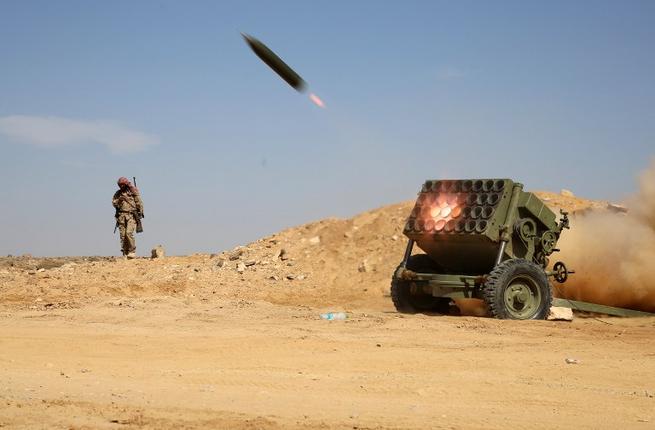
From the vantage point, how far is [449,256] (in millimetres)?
14016

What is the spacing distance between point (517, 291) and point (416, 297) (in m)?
1.76

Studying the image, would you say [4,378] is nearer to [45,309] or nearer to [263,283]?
[45,309]

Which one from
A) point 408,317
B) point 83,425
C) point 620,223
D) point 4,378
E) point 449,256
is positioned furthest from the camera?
point 620,223

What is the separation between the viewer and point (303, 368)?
8438 millimetres

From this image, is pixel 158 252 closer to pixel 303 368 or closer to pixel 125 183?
pixel 125 183

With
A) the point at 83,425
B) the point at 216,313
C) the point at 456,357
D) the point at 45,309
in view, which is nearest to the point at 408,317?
the point at 216,313

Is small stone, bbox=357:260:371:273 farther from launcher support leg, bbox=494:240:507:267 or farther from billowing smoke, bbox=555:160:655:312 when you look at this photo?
launcher support leg, bbox=494:240:507:267

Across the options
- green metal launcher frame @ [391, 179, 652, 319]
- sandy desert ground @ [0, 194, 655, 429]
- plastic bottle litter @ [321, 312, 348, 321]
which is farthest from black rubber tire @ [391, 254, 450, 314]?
plastic bottle litter @ [321, 312, 348, 321]

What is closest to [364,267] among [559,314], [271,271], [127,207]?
[271,271]

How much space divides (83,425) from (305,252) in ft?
50.1

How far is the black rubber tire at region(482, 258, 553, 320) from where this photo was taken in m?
12.7

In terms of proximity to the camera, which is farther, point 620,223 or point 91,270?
point 91,270

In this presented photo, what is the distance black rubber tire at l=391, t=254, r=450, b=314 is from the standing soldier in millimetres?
8644

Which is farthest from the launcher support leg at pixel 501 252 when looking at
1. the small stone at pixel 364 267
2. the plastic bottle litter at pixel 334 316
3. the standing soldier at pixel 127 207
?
the standing soldier at pixel 127 207
